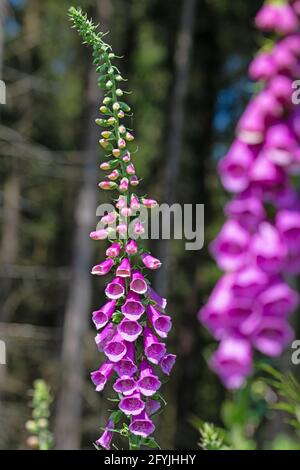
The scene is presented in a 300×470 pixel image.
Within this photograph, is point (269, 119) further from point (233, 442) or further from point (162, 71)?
point (162, 71)

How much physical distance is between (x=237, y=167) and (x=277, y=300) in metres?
0.28

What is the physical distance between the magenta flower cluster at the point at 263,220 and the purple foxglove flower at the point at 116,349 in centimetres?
80

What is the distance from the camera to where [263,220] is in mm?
1650

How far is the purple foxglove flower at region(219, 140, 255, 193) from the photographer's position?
1.65 meters

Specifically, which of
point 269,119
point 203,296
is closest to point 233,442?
point 269,119

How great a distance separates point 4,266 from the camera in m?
15.2

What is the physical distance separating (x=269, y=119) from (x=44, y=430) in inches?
89.0

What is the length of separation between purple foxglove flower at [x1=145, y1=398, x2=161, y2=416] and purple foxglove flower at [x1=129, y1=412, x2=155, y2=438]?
0.07 meters

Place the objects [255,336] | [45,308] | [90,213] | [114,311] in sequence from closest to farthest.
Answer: [255,336]
[114,311]
[90,213]
[45,308]

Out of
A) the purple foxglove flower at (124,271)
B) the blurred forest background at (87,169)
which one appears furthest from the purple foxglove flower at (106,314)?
the blurred forest background at (87,169)

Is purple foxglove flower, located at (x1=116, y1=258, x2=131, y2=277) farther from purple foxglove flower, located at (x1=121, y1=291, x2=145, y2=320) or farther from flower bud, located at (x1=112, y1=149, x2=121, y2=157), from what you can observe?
flower bud, located at (x1=112, y1=149, x2=121, y2=157)

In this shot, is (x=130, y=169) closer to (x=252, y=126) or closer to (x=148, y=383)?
(x=148, y=383)

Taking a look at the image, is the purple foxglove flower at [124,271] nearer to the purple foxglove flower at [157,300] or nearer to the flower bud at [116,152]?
the purple foxglove flower at [157,300]

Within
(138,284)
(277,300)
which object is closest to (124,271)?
(138,284)
